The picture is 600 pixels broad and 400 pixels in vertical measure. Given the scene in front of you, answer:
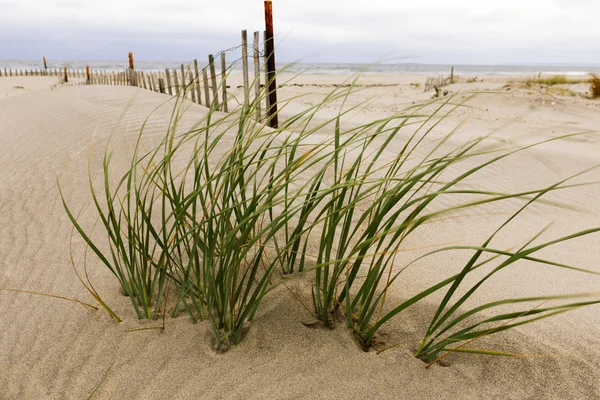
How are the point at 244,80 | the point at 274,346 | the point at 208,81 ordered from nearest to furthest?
1. the point at 274,346
2. the point at 244,80
3. the point at 208,81

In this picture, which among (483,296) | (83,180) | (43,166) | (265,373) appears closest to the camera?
(265,373)

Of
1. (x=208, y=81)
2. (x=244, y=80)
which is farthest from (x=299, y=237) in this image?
(x=208, y=81)

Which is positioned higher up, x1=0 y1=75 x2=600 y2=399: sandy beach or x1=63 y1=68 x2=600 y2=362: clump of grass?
x1=63 y1=68 x2=600 y2=362: clump of grass

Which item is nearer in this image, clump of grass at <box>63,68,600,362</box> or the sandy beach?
clump of grass at <box>63,68,600,362</box>

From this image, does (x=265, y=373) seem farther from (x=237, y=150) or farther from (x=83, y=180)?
(x=83, y=180)

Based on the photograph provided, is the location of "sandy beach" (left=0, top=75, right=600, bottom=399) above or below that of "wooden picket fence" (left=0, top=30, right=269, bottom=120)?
below

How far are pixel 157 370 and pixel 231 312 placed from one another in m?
0.32

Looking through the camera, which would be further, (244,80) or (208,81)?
(208,81)

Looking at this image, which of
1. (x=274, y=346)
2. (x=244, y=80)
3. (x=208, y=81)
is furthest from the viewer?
(x=208, y=81)

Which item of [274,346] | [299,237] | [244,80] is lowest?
[274,346]

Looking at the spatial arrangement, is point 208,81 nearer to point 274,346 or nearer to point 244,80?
point 244,80

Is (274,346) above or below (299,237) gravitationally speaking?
below

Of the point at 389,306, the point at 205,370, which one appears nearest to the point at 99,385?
the point at 205,370

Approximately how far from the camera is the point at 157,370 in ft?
4.99
